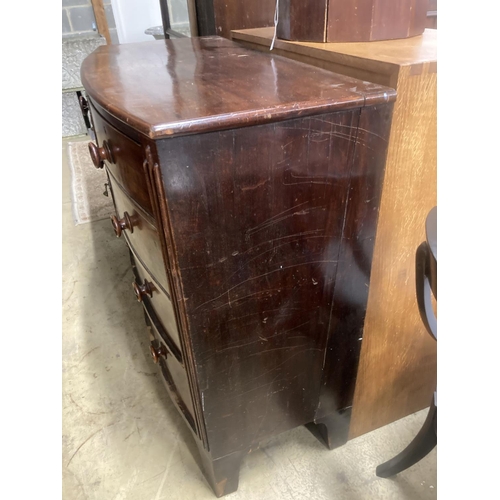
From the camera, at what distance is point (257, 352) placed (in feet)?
2.69

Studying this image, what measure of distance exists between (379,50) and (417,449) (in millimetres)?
850

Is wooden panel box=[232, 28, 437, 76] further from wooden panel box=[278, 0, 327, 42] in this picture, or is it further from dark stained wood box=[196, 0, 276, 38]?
dark stained wood box=[196, 0, 276, 38]

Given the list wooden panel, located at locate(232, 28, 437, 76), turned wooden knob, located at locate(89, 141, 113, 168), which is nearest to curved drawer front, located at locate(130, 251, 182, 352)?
turned wooden knob, located at locate(89, 141, 113, 168)

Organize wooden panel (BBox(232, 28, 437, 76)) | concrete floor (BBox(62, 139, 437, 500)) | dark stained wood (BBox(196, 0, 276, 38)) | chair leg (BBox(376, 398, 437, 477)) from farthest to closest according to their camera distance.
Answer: dark stained wood (BBox(196, 0, 276, 38)) < concrete floor (BBox(62, 139, 437, 500)) < chair leg (BBox(376, 398, 437, 477)) < wooden panel (BBox(232, 28, 437, 76))

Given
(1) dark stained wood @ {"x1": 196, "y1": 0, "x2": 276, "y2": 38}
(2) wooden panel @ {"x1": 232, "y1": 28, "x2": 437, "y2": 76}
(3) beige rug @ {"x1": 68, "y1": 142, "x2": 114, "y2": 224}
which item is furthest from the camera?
(3) beige rug @ {"x1": 68, "y1": 142, "x2": 114, "y2": 224}

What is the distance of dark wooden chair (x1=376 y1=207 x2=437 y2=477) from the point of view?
605 mm

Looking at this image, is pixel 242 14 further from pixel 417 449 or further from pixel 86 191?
pixel 86 191

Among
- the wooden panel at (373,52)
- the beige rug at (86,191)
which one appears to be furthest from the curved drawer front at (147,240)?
the beige rug at (86,191)

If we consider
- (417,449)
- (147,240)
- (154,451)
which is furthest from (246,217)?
(154,451)

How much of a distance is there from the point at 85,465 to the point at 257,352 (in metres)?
0.66

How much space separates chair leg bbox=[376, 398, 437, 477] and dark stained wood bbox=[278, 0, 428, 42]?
0.77 metres
